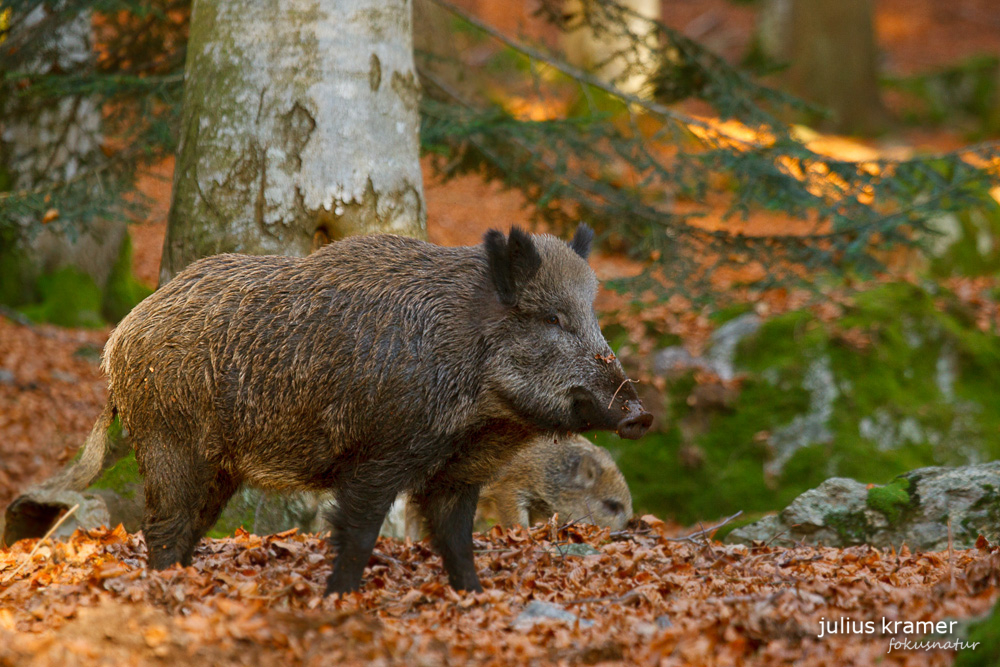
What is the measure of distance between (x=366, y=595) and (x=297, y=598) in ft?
1.23

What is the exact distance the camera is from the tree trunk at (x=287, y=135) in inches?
265

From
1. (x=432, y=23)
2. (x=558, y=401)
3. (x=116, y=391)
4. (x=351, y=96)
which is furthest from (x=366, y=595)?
(x=432, y=23)

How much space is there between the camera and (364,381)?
195 inches

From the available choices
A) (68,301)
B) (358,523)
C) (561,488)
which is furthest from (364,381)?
(68,301)

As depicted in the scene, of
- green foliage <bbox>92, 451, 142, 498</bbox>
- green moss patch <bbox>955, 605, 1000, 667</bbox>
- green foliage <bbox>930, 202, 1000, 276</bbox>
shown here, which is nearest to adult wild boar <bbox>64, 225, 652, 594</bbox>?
green moss patch <bbox>955, 605, 1000, 667</bbox>

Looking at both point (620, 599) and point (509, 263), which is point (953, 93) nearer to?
point (509, 263)

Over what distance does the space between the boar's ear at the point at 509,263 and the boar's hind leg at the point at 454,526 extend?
1187 mm

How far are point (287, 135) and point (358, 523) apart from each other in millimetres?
3164

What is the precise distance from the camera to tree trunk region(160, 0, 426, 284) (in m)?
6.73

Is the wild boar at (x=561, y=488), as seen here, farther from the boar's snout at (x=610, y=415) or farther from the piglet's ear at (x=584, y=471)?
the boar's snout at (x=610, y=415)

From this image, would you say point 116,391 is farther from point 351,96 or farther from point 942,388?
point 942,388

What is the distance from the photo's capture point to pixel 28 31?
8.79 metres

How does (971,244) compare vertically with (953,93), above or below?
below

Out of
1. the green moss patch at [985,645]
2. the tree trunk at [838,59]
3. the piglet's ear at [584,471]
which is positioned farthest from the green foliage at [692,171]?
the tree trunk at [838,59]
